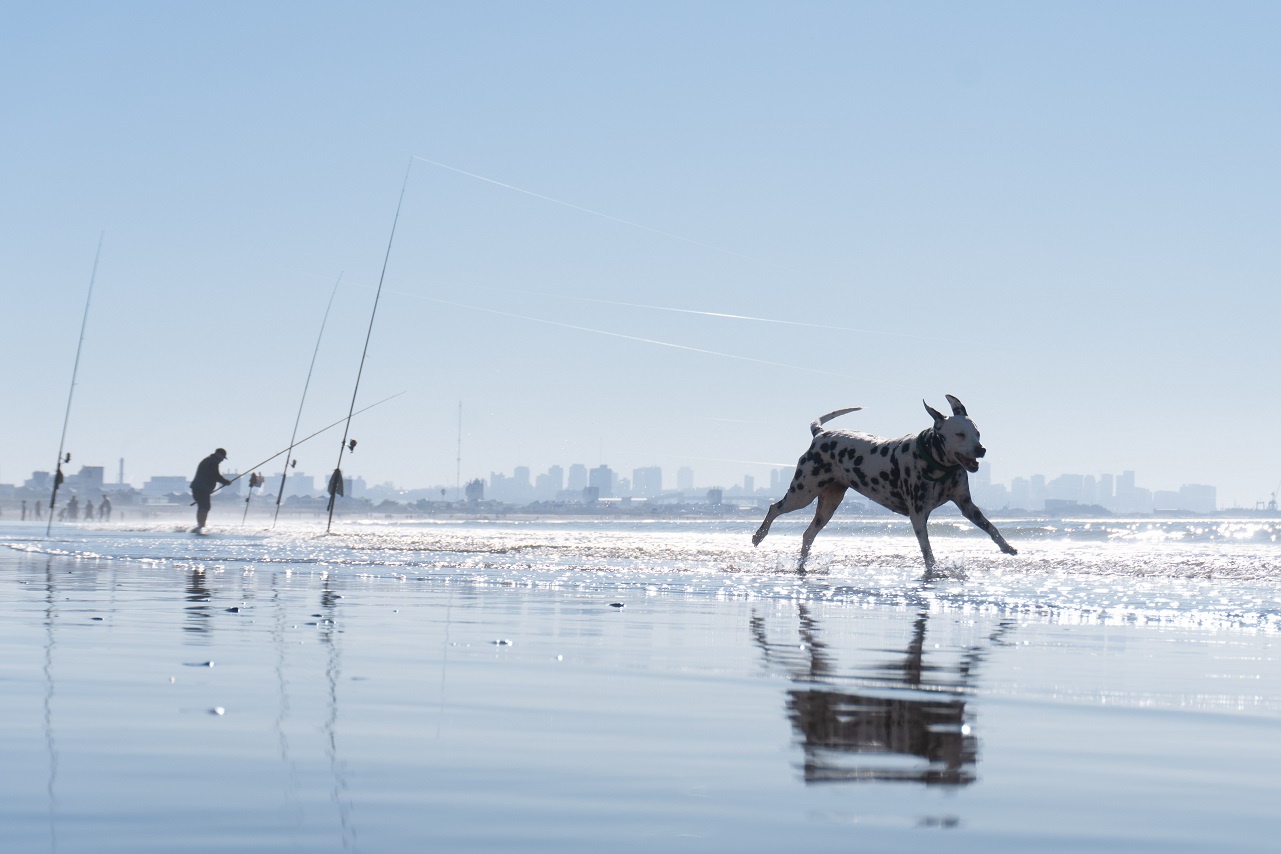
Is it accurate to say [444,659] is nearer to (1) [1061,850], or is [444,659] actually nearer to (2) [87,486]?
(1) [1061,850]

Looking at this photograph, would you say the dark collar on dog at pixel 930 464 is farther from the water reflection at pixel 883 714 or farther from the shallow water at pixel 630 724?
the water reflection at pixel 883 714

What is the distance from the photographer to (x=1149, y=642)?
295 inches

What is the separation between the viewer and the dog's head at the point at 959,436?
13805mm

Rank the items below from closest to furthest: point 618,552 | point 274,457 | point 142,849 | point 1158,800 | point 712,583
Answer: point 142,849 → point 1158,800 → point 712,583 → point 618,552 → point 274,457

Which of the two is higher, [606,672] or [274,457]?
[274,457]

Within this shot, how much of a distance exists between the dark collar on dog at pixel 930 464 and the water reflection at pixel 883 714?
736 cm

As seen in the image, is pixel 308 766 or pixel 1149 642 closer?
pixel 308 766

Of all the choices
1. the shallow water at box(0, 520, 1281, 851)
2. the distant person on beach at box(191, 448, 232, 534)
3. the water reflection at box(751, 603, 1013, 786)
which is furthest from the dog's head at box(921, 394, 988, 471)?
the distant person on beach at box(191, 448, 232, 534)

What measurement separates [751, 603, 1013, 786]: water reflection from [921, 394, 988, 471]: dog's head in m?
6.93

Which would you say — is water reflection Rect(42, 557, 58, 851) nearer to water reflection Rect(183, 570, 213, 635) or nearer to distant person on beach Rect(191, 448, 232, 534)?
water reflection Rect(183, 570, 213, 635)

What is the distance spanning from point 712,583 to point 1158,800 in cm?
884

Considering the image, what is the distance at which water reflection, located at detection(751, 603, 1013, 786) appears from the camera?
3652mm

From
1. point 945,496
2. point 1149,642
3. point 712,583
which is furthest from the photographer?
point 945,496

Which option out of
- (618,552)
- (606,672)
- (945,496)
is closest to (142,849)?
(606,672)
